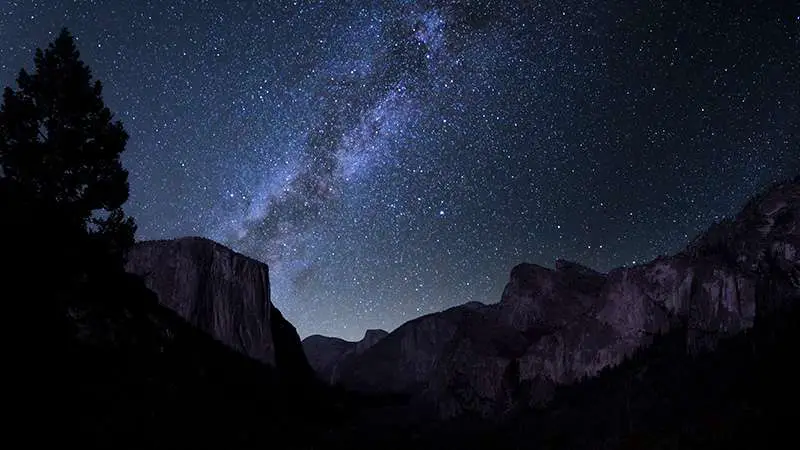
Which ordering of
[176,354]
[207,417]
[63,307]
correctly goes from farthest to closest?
[176,354] < [207,417] < [63,307]

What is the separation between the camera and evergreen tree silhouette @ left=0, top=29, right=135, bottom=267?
2244cm

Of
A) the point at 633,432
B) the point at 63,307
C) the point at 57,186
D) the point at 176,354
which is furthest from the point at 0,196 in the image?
the point at 633,432

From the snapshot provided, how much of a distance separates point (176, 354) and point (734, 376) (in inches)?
7285

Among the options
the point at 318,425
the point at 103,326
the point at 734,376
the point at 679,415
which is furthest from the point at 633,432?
the point at 103,326

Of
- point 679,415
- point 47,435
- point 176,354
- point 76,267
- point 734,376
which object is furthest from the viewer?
point 734,376

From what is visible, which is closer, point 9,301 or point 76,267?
point 9,301

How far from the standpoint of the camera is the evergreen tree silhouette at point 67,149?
73.6 ft

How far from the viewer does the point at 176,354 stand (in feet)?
305

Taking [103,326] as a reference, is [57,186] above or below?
above

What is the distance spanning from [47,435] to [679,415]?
198m

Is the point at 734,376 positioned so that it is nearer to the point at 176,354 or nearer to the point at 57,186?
the point at 176,354

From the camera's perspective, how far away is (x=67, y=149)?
2328 cm

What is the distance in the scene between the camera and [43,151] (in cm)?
2275

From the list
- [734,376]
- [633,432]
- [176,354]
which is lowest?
[633,432]
